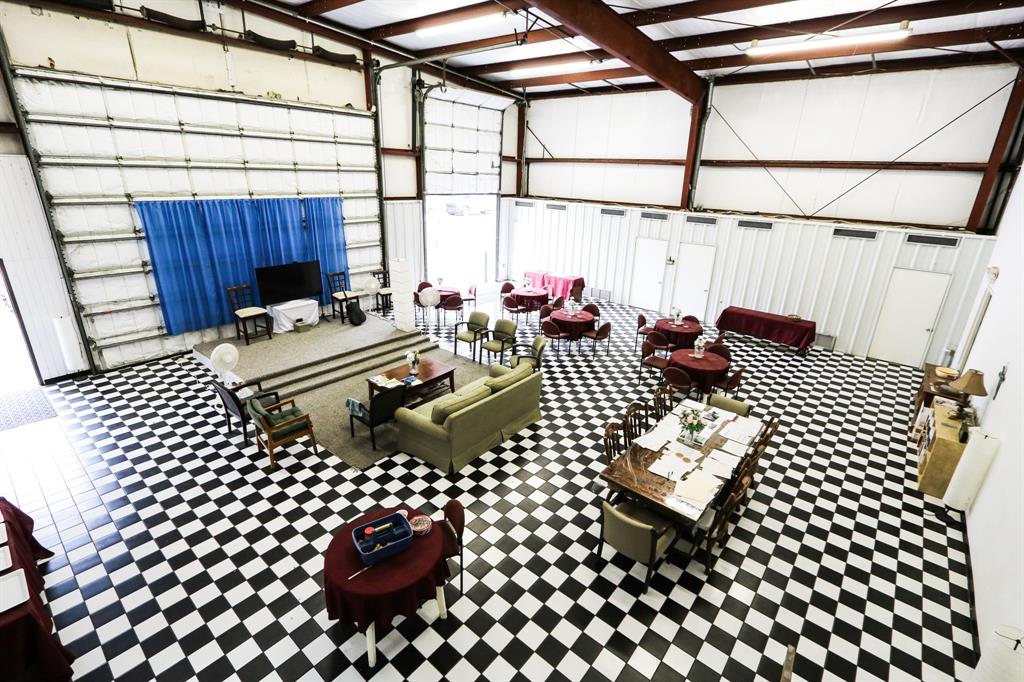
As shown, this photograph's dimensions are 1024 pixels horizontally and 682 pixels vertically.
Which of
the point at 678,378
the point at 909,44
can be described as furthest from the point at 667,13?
the point at 678,378

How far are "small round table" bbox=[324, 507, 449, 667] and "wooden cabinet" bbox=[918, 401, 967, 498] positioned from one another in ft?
20.5

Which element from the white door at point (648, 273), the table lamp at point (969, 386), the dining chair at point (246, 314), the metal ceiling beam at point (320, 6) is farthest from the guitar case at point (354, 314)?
the table lamp at point (969, 386)

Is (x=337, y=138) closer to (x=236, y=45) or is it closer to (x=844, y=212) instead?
(x=236, y=45)

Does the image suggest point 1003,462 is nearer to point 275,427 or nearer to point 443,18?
point 275,427

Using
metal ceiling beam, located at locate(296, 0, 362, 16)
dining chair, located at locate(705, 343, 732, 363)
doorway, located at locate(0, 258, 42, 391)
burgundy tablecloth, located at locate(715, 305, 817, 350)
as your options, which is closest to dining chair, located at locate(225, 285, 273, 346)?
doorway, located at locate(0, 258, 42, 391)

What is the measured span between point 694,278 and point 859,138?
4.77 metres

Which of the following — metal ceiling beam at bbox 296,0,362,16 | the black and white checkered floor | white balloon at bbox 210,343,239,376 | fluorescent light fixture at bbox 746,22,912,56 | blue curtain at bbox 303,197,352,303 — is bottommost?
the black and white checkered floor

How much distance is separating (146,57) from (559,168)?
11390 mm

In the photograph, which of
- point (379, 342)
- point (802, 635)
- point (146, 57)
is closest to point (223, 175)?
point (146, 57)

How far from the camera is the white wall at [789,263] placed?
1007 cm

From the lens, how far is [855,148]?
10.9 meters

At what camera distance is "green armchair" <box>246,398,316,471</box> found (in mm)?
6207

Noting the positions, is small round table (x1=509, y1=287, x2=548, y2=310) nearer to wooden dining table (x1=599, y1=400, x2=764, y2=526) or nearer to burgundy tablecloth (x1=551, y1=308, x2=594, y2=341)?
burgundy tablecloth (x1=551, y1=308, x2=594, y2=341)

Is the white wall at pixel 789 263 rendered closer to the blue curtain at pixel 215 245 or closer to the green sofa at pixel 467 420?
the green sofa at pixel 467 420
